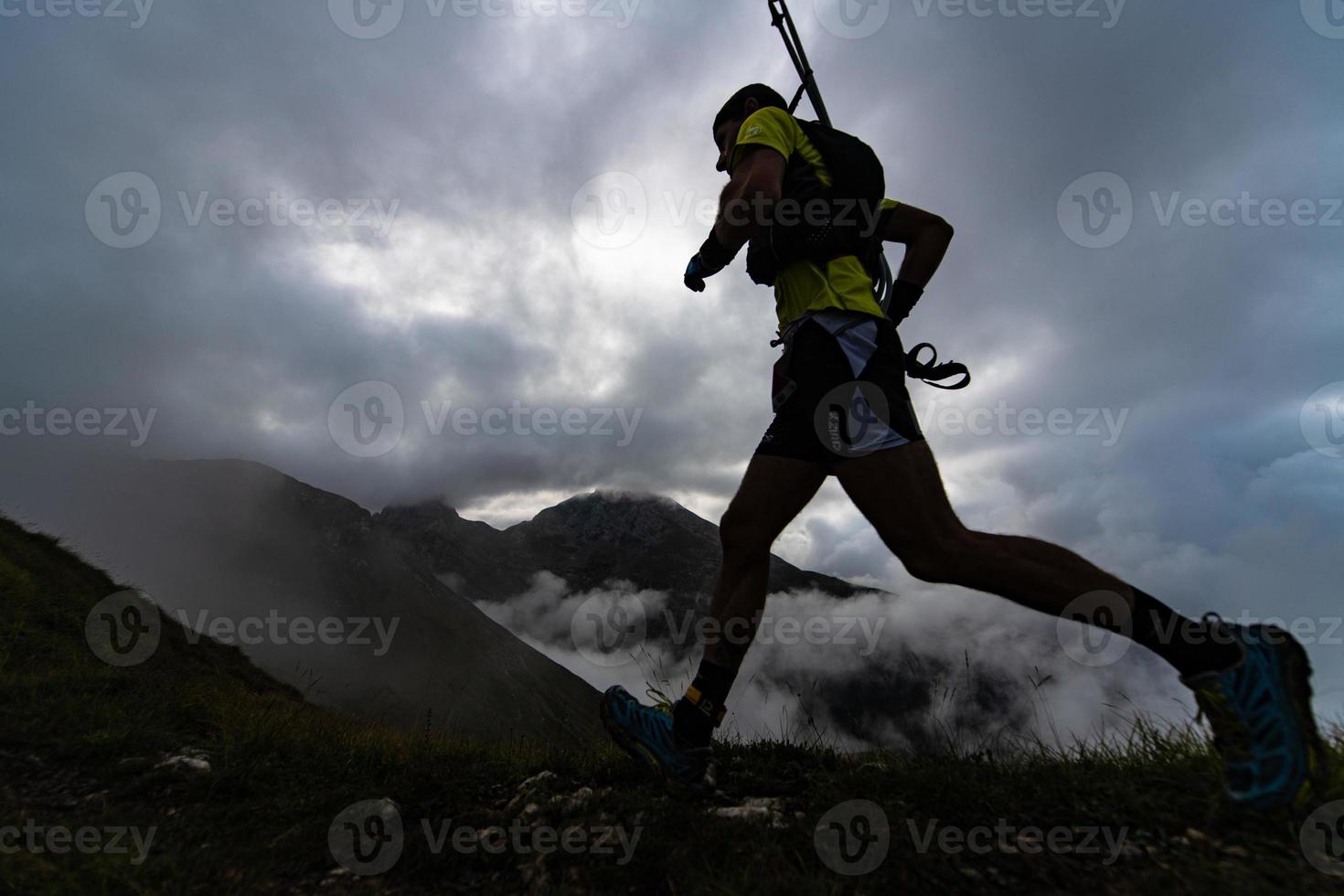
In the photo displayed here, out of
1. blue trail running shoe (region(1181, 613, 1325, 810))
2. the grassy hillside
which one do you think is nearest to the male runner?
blue trail running shoe (region(1181, 613, 1325, 810))

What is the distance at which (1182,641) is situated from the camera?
2.37 meters

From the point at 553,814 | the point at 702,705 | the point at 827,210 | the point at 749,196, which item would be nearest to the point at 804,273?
the point at 827,210

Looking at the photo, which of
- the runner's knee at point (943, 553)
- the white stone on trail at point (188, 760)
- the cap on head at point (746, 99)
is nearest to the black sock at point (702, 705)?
the runner's knee at point (943, 553)

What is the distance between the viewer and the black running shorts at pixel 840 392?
2807 millimetres

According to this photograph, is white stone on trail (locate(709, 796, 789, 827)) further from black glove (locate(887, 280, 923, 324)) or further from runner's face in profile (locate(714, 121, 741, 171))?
runner's face in profile (locate(714, 121, 741, 171))

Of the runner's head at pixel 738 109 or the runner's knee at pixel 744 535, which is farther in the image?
the runner's head at pixel 738 109

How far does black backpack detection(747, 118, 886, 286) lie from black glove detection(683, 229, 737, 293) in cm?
23

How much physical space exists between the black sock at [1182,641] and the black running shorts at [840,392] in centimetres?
116

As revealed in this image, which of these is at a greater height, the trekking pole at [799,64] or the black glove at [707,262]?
the trekking pole at [799,64]

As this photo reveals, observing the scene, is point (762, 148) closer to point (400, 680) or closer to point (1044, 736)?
point (1044, 736)

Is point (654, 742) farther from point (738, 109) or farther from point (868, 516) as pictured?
point (738, 109)

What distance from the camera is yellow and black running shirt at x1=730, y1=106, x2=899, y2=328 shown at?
3.10m

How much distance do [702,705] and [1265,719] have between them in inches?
94.8

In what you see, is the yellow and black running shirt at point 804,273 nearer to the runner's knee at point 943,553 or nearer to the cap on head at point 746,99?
the cap on head at point 746,99
